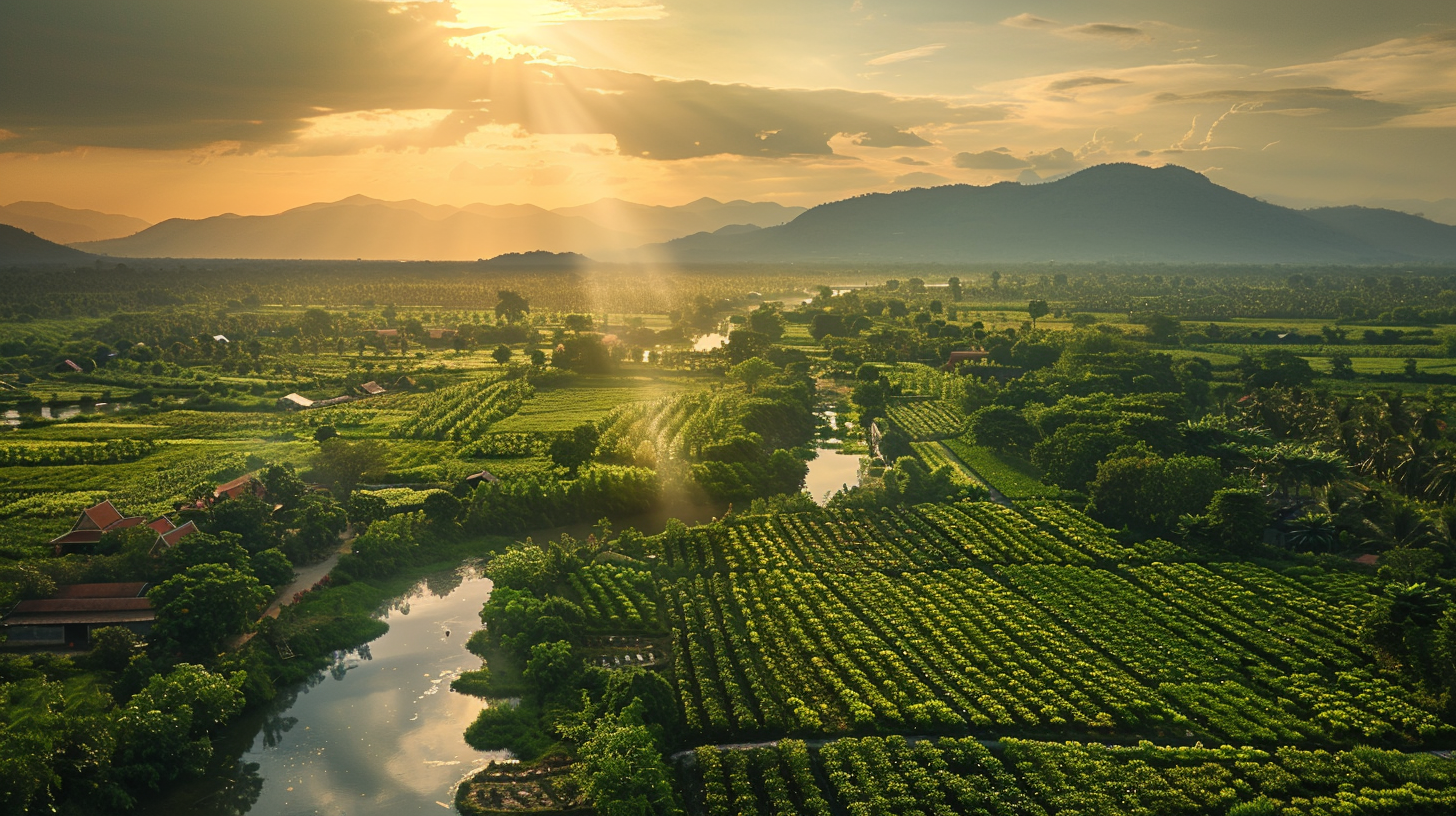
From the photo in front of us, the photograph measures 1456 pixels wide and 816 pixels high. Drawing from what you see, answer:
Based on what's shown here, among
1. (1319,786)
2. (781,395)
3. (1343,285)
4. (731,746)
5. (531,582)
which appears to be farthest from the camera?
(1343,285)

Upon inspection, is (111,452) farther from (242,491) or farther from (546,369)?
(546,369)

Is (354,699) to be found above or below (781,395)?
below

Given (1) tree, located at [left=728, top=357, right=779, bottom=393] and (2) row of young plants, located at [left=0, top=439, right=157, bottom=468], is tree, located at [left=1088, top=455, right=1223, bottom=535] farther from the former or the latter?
(2) row of young plants, located at [left=0, top=439, right=157, bottom=468]

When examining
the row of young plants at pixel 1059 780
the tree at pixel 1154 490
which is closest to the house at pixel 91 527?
the row of young plants at pixel 1059 780

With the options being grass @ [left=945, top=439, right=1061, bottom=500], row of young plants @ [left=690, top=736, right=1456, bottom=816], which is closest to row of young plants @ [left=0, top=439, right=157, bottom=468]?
row of young plants @ [left=690, top=736, right=1456, bottom=816]

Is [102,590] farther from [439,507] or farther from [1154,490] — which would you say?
[1154,490]

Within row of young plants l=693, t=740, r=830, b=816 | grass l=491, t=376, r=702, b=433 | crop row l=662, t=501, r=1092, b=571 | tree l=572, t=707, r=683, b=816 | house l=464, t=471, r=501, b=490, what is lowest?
row of young plants l=693, t=740, r=830, b=816

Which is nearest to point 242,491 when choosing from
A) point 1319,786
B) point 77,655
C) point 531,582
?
point 77,655
